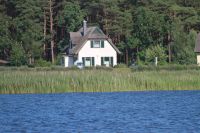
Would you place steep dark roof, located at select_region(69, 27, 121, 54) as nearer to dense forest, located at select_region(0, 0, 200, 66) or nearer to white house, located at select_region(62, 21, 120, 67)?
white house, located at select_region(62, 21, 120, 67)

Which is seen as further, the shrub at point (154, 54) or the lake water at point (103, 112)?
the shrub at point (154, 54)

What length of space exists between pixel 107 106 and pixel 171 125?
9.17 m

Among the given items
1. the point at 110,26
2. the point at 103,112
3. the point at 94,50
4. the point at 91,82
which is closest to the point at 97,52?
the point at 94,50

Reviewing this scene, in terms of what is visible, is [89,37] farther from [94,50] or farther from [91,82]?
[91,82]

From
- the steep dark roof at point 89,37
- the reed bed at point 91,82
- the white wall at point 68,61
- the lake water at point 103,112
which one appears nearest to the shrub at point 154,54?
the steep dark roof at point 89,37

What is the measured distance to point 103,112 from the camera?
29234 millimetres

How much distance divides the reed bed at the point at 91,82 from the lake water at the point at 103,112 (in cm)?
42

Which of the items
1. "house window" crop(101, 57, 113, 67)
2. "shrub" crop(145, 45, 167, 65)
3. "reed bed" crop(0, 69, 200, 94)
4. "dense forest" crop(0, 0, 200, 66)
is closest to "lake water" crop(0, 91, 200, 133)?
"reed bed" crop(0, 69, 200, 94)

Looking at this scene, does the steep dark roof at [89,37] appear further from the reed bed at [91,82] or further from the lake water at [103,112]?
the lake water at [103,112]

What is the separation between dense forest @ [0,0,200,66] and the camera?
237 feet

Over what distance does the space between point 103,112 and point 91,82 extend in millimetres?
10941

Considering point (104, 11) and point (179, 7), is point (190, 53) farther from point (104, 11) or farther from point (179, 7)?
point (104, 11)

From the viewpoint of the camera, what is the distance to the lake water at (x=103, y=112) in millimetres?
23078

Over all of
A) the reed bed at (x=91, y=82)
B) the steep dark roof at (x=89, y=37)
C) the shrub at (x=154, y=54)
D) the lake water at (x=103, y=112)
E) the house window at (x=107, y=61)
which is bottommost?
the lake water at (x=103, y=112)
